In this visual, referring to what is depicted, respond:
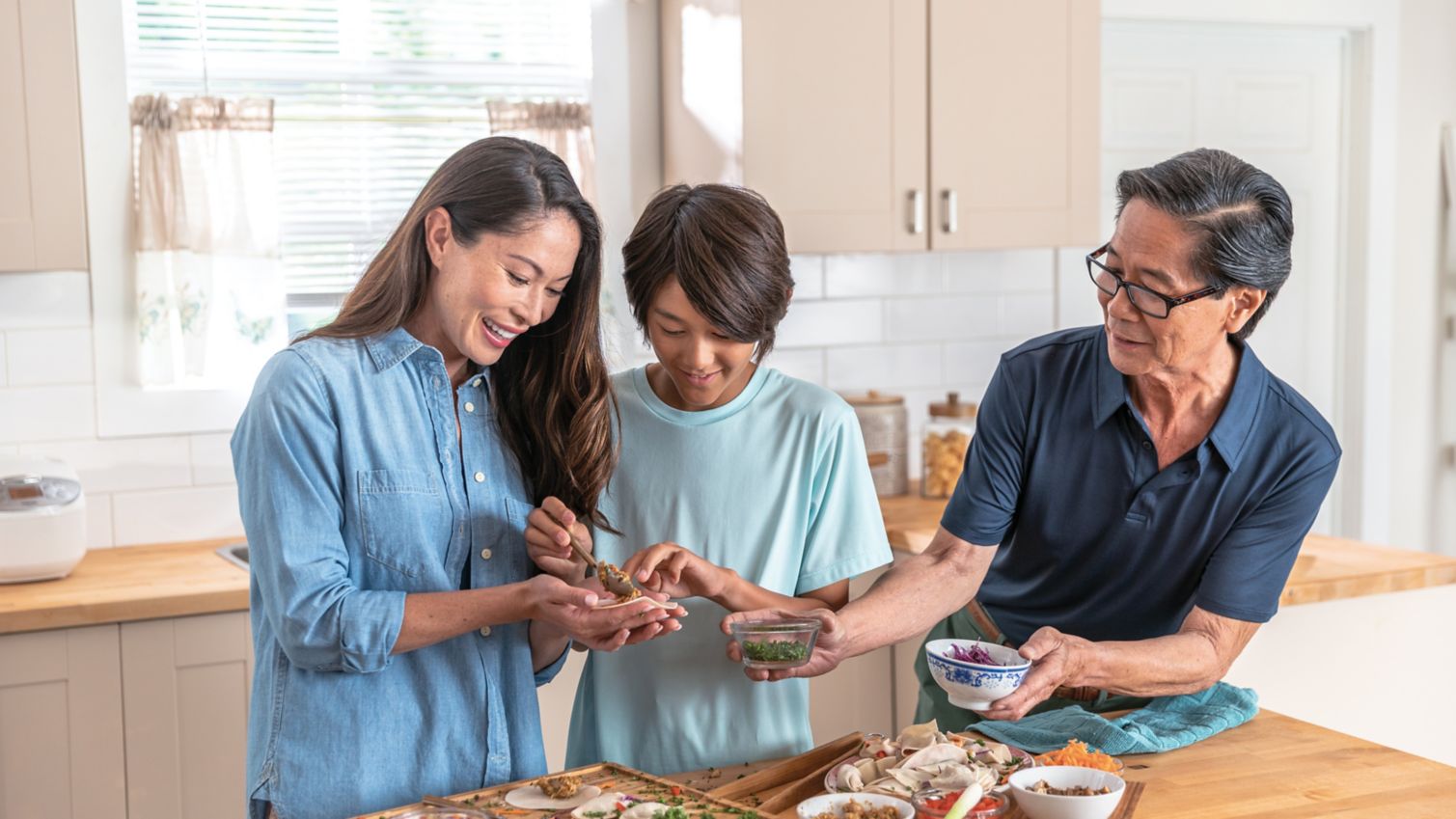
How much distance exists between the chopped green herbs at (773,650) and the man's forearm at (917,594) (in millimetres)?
209

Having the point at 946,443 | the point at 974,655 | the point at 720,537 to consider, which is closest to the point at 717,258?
the point at 720,537

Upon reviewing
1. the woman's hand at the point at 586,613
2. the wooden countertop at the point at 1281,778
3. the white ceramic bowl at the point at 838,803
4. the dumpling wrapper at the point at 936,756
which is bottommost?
the wooden countertop at the point at 1281,778

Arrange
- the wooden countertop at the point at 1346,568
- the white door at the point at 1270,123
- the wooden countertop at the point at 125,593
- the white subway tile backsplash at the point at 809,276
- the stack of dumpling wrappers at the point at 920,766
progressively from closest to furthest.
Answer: the stack of dumpling wrappers at the point at 920,766
the wooden countertop at the point at 125,593
the wooden countertop at the point at 1346,568
the white subway tile backsplash at the point at 809,276
the white door at the point at 1270,123

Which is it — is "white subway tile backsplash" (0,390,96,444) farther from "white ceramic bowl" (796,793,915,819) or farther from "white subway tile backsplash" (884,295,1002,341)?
"white ceramic bowl" (796,793,915,819)

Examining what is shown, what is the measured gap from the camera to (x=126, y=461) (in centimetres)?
328

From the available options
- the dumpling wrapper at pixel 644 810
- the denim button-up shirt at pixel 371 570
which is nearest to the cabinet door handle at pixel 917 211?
the denim button-up shirt at pixel 371 570

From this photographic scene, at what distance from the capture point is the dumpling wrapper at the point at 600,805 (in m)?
1.54

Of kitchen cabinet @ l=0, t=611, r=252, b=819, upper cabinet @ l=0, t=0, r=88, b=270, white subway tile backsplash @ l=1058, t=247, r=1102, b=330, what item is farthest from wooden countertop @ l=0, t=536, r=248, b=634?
white subway tile backsplash @ l=1058, t=247, r=1102, b=330

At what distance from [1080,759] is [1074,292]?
8.73ft

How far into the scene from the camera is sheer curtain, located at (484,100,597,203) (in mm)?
3527

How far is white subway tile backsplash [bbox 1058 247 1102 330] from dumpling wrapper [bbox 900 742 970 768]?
260cm

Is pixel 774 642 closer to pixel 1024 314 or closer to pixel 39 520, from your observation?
pixel 39 520

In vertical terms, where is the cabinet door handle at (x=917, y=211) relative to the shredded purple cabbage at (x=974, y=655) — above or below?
above

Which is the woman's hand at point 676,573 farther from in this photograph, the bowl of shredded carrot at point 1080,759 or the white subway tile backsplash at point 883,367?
the white subway tile backsplash at point 883,367
